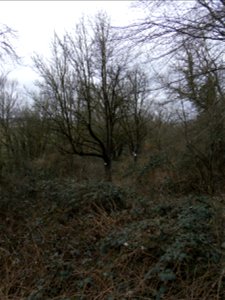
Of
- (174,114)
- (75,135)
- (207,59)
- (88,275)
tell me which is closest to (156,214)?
(88,275)

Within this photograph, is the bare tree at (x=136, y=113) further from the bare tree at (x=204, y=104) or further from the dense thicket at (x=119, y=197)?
the bare tree at (x=204, y=104)

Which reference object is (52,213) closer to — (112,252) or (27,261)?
(27,261)

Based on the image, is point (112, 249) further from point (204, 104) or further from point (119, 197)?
point (204, 104)

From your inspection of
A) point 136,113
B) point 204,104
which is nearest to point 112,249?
point 204,104

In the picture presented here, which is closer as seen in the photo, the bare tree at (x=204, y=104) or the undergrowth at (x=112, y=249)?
the undergrowth at (x=112, y=249)

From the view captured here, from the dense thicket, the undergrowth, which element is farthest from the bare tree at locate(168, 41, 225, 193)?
the undergrowth

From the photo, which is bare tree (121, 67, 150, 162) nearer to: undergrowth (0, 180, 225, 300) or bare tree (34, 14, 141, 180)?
bare tree (34, 14, 141, 180)

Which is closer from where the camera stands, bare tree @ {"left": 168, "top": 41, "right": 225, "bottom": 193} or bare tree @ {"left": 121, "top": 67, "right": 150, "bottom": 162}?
bare tree @ {"left": 168, "top": 41, "right": 225, "bottom": 193}

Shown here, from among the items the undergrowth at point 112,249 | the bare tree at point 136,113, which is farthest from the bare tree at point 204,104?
the bare tree at point 136,113

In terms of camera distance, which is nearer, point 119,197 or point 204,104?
point 119,197

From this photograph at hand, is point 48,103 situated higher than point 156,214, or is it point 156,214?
point 48,103

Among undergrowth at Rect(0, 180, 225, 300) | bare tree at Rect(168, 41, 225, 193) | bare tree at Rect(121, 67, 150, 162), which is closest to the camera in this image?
undergrowth at Rect(0, 180, 225, 300)

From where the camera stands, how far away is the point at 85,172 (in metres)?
20.0

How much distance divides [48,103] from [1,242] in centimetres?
1506
